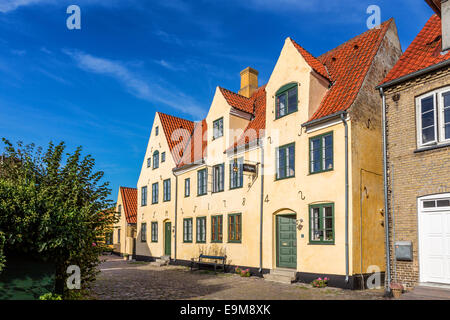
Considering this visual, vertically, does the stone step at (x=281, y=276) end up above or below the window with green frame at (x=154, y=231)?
below

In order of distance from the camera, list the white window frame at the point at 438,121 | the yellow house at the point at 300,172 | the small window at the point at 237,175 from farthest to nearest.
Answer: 1. the small window at the point at 237,175
2. the yellow house at the point at 300,172
3. the white window frame at the point at 438,121

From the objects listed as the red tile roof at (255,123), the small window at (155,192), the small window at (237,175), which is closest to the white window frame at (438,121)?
the red tile roof at (255,123)

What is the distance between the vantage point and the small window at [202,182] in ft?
72.8

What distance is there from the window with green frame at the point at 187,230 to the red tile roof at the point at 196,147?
3.64 m

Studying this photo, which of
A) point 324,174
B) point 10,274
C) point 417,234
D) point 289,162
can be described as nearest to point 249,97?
point 289,162

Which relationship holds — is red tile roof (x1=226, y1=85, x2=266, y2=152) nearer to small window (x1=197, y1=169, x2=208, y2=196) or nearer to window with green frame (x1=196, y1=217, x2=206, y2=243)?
small window (x1=197, y1=169, x2=208, y2=196)

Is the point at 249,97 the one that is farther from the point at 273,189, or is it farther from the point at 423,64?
the point at 423,64

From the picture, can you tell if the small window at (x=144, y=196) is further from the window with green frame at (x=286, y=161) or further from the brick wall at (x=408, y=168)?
the brick wall at (x=408, y=168)

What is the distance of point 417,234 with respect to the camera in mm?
11062

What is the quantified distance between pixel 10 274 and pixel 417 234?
10626 millimetres

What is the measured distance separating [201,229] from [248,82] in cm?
972

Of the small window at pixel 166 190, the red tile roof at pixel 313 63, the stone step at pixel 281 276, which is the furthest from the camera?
the small window at pixel 166 190

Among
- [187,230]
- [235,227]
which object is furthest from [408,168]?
[187,230]

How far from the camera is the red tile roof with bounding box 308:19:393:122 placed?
14414mm
